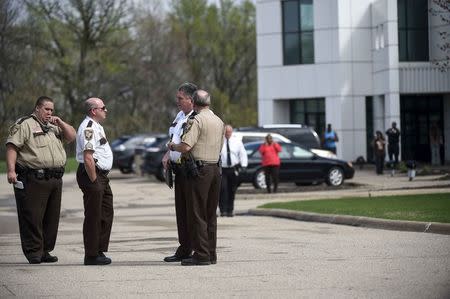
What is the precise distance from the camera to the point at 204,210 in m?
14.2

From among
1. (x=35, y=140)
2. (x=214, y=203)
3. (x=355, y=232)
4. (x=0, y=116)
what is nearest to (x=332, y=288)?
(x=214, y=203)

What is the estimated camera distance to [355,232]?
1869cm

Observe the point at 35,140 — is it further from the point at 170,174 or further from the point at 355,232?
the point at 355,232

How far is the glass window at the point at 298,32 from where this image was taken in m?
53.9

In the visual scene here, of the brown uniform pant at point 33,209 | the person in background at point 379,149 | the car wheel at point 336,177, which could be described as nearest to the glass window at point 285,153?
the car wheel at point 336,177

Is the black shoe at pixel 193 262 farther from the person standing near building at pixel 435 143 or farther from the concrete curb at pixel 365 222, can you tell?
the person standing near building at pixel 435 143

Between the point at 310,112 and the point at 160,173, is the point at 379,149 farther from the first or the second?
the point at 310,112

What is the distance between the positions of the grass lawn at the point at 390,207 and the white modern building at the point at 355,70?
76.3 ft

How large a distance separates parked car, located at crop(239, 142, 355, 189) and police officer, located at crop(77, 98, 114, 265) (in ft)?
68.1

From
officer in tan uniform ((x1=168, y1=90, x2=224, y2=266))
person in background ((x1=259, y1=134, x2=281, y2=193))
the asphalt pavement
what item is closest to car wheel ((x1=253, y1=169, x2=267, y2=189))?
person in background ((x1=259, y1=134, x2=281, y2=193))

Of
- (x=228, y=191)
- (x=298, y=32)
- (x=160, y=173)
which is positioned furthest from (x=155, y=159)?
(x=228, y=191)

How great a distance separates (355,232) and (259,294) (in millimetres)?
7562

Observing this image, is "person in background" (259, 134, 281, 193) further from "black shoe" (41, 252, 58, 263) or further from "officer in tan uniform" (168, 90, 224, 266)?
"officer in tan uniform" (168, 90, 224, 266)

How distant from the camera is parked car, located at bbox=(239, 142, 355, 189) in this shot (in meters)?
35.4
